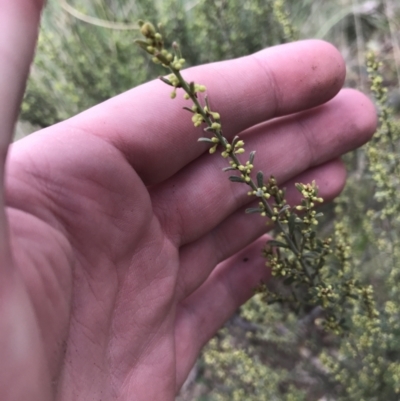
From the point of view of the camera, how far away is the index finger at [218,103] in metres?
1.22

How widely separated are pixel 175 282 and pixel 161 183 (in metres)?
0.31

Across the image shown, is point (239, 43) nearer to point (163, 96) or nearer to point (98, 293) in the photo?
point (163, 96)

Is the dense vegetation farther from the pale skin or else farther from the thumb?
the thumb

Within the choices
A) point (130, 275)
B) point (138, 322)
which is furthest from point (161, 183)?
point (138, 322)

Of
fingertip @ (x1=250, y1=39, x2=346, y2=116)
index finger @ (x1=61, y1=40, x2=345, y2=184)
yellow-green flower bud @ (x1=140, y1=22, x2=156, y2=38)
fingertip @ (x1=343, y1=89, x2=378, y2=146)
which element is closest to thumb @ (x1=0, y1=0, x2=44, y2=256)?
yellow-green flower bud @ (x1=140, y1=22, x2=156, y2=38)

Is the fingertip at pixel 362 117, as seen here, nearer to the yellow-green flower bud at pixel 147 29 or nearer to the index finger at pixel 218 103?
the index finger at pixel 218 103

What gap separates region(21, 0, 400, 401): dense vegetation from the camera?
1.50m

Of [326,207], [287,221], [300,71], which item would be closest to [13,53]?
[287,221]

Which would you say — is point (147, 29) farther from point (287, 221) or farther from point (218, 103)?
point (218, 103)

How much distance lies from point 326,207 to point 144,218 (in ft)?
3.40

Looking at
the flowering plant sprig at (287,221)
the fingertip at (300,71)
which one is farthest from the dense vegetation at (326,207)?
the flowering plant sprig at (287,221)

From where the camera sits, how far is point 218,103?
127 centimetres

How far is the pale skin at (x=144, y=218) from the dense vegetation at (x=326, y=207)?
175 mm

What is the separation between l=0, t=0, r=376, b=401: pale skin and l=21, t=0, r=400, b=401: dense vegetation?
175mm
